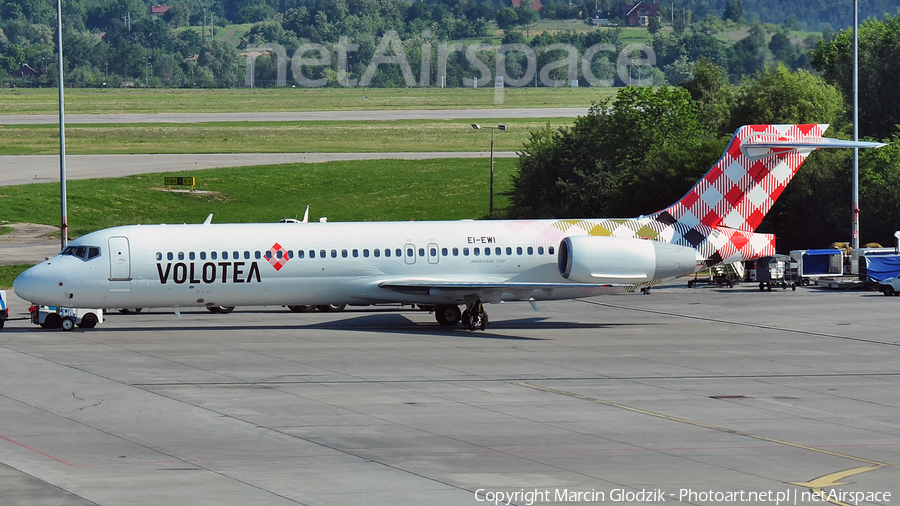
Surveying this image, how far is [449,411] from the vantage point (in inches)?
981

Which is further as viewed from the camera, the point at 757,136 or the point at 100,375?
the point at 757,136

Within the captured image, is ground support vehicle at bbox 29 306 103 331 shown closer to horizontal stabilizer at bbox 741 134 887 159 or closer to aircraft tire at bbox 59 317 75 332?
aircraft tire at bbox 59 317 75 332

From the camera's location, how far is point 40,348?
34.0 metres

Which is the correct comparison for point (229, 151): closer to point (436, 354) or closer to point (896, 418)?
point (436, 354)

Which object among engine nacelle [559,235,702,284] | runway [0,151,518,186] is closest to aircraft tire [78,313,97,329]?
engine nacelle [559,235,702,284]

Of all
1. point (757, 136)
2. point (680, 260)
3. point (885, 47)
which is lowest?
point (680, 260)

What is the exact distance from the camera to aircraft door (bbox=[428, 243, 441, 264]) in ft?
128

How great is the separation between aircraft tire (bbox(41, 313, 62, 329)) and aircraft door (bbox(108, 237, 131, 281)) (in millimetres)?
2668

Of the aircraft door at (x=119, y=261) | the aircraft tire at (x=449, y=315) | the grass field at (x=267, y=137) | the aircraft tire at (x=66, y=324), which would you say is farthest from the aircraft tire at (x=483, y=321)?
the grass field at (x=267, y=137)

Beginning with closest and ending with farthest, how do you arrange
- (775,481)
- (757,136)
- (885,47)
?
(775,481) < (757,136) < (885,47)

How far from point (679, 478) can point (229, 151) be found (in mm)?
95927

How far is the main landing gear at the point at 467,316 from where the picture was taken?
38.4 metres

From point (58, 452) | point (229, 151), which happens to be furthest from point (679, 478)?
point (229, 151)

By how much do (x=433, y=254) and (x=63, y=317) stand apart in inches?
486
